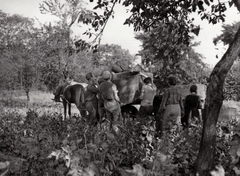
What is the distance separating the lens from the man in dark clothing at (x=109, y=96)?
9.41 metres

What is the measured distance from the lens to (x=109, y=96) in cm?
947

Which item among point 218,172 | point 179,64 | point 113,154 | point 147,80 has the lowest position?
point 113,154

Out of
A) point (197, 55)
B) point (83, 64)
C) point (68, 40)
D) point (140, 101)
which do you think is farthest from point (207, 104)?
point (197, 55)

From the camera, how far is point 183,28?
666cm

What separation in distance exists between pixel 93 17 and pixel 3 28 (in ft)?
134

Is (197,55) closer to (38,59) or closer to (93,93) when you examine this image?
(38,59)

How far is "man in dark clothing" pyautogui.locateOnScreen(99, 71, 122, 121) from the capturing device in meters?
9.41

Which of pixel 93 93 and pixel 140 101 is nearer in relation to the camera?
pixel 93 93

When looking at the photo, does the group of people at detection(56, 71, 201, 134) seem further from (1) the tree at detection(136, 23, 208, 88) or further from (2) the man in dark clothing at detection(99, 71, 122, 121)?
(1) the tree at detection(136, 23, 208, 88)

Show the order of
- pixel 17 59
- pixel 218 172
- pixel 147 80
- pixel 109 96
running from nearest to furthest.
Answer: pixel 218 172 < pixel 109 96 < pixel 147 80 < pixel 17 59

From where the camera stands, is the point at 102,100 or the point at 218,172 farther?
the point at 102,100

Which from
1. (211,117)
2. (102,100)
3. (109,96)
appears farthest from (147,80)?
(211,117)

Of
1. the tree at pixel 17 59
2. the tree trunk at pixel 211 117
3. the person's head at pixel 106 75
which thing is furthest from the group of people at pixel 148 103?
the tree at pixel 17 59

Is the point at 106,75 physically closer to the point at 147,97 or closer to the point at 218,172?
the point at 147,97
